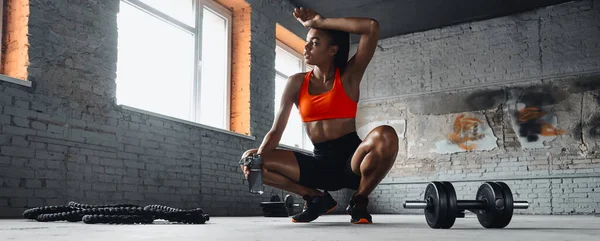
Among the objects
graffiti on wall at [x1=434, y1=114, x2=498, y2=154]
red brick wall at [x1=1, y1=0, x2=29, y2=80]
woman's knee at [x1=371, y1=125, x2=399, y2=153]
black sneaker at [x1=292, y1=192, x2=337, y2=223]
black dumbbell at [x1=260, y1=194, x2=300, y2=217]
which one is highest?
red brick wall at [x1=1, y1=0, x2=29, y2=80]

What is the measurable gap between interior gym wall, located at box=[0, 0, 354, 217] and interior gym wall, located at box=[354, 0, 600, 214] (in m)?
4.03

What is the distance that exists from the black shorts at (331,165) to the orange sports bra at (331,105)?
0.13 metres

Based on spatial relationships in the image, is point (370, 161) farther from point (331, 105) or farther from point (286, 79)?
point (286, 79)

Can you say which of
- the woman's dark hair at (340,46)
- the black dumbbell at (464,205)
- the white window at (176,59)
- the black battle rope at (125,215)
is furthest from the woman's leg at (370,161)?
the white window at (176,59)

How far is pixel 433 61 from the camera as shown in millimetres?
8953

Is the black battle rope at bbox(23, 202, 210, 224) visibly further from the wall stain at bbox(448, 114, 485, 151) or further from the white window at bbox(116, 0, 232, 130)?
the wall stain at bbox(448, 114, 485, 151)

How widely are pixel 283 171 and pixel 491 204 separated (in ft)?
3.57

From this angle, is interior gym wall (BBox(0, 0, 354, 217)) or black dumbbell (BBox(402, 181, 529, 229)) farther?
interior gym wall (BBox(0, 0, 354, 217))

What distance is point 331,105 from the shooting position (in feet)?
9.40

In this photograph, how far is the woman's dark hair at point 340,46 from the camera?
2.99 meters

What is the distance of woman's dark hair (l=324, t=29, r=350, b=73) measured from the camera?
118 inches

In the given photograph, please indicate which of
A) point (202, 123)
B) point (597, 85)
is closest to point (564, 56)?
point (597, 85)

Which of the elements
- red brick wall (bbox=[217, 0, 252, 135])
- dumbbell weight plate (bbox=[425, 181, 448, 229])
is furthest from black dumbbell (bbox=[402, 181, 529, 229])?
red brick wall (bbox=[217, 0, 252, 135])

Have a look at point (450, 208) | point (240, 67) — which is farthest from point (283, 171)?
point (240, 67)
